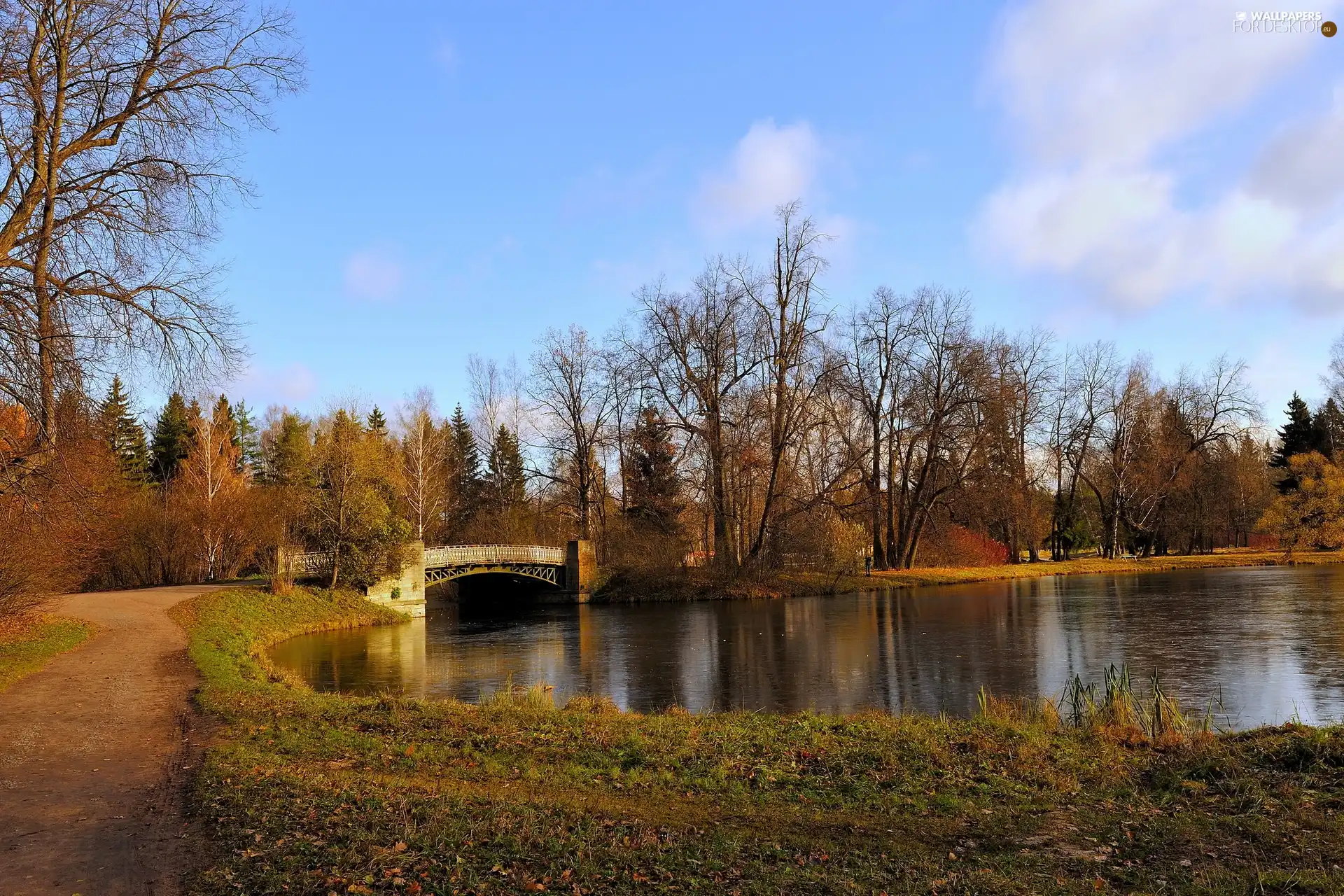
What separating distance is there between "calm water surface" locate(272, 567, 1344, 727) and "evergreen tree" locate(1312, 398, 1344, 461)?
28556 millimetres

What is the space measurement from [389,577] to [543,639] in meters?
10.1

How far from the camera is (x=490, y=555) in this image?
3769 cm

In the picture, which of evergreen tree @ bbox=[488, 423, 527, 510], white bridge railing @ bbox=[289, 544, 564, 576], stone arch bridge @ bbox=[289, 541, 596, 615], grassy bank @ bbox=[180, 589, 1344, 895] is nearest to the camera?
grassy bank @ bbox=[180, 589, 1344, 895]

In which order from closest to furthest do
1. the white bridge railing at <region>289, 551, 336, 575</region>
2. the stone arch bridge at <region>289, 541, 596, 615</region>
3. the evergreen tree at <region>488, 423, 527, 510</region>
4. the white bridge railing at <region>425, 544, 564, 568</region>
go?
the white bridge railing at <region>289, 551, 336, 575</region> < the stone arch bridge at <region>289, 541, 596, 615</region> < the white bridge railing at <region>425, 544, 564, 568</region> < the evergreen tree at <region>488, 423, 527, 510</region>

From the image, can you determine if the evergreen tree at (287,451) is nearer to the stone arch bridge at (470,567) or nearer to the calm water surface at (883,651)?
the stone arch bridge at (470,567)

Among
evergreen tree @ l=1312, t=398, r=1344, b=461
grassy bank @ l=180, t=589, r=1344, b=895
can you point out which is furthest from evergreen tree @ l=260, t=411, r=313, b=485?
evergreen tree @ l=1312, t=398, r=1344, b=461

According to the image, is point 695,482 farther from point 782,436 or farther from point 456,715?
point 456,715

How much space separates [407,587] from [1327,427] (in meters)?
60.6

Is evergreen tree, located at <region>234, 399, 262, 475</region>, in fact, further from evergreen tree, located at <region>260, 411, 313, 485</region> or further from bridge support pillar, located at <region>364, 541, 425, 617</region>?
bridge support pillar, located at <region>364, 541, 425, 617</region>

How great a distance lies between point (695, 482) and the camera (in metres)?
40.5

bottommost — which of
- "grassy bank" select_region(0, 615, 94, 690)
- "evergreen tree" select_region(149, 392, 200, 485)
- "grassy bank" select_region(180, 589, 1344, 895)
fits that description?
"grassy bank" select_region(180, 589, 1344, 895)

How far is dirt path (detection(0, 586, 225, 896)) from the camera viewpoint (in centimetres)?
555

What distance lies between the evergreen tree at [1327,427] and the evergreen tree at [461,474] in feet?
183

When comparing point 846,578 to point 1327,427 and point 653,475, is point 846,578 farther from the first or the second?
point 1327,427
